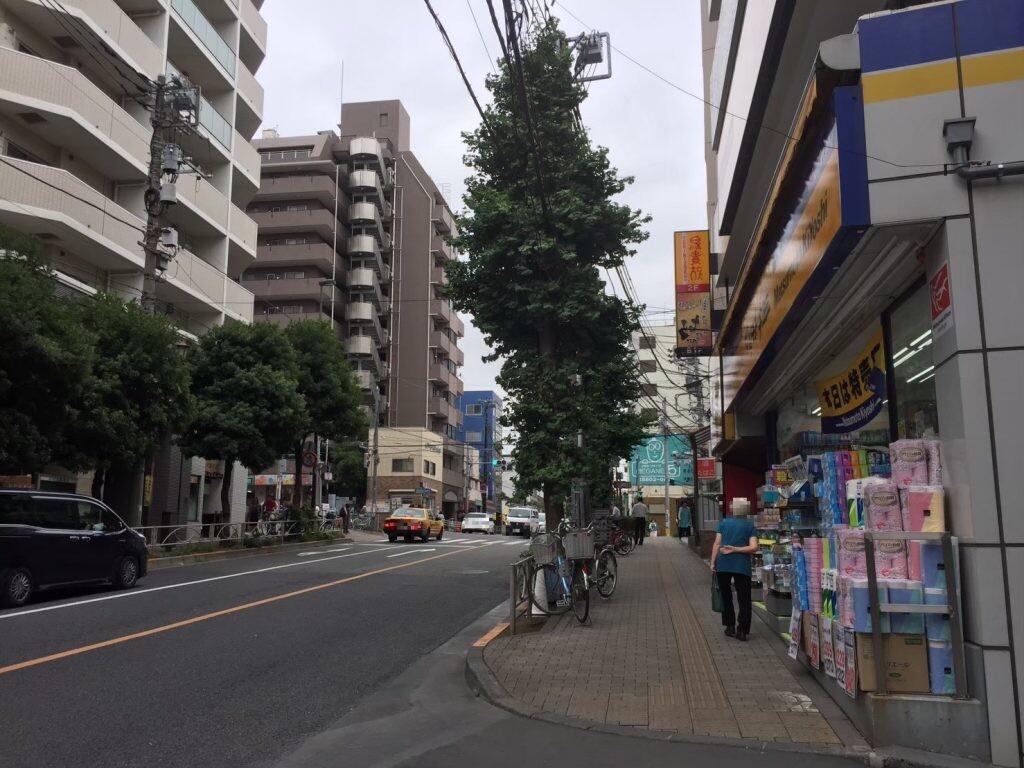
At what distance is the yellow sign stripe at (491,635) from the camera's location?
922cm

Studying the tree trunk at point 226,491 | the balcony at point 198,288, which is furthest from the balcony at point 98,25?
the tree trunk at point 226,491

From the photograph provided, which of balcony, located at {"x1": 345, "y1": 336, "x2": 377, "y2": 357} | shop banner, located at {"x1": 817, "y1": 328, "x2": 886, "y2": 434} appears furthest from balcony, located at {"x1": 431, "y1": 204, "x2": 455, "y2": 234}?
shop banner, located at {"x1": 817, "y1": 328, "x2": 886, "y2": 434}

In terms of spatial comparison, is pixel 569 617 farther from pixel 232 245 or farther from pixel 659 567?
pixel 232 245

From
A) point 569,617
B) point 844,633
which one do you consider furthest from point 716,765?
point 569,617

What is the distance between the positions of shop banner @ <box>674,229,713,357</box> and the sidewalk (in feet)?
26.7

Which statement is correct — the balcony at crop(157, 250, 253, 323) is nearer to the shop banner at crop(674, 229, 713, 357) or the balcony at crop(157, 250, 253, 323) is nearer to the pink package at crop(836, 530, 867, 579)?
the shop banner at crop(674, 229, 713, 357)

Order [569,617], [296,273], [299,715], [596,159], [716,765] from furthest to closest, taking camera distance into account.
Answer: [296,273]
[596,159]
[569,617]
[299,715]
[716,765]

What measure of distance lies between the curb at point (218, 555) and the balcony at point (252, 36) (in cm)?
2150

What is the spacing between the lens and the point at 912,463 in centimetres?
577

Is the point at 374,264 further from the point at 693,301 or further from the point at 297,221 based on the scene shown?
the point at 693,301

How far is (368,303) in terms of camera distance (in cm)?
5684

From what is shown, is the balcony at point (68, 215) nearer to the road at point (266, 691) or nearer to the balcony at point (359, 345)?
the road at point (266, 691)

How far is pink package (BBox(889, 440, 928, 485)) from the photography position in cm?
573

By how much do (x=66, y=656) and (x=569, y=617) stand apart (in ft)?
19.7
